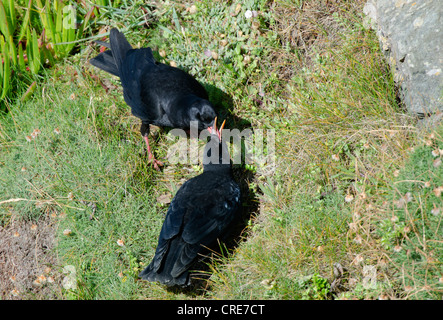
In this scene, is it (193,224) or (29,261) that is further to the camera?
(29,261)

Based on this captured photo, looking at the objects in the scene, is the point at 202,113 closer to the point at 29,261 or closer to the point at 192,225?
the point at 192,225

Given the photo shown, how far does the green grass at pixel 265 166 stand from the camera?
11.2ft

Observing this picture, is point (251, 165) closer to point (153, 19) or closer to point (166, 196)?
point (166, 196)

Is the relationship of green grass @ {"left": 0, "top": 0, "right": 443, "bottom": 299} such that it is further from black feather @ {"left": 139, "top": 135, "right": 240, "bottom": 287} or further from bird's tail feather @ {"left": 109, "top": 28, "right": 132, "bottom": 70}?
bird's tail feather @ {"left": 109, "top": 28, "right": 132, "bottom": 70}

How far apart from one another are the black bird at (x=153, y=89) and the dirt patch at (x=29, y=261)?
1377 mm

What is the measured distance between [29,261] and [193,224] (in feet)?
5.65

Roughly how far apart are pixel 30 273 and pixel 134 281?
106 centimetres

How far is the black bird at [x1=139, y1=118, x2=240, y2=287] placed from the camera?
3814mm

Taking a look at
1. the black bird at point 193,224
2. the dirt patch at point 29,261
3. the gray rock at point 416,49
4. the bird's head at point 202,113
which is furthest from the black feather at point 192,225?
the gray rock at point 416,49

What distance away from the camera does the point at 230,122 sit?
519 centimetres

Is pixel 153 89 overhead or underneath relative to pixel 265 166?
overhead

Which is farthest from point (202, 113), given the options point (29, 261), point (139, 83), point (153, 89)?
point (29, 261)

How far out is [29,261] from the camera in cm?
434

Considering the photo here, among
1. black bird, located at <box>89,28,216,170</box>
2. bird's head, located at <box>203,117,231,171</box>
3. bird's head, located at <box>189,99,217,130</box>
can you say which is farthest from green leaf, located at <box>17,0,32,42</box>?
bird's head, located at <box>203,117,231,171</box>
